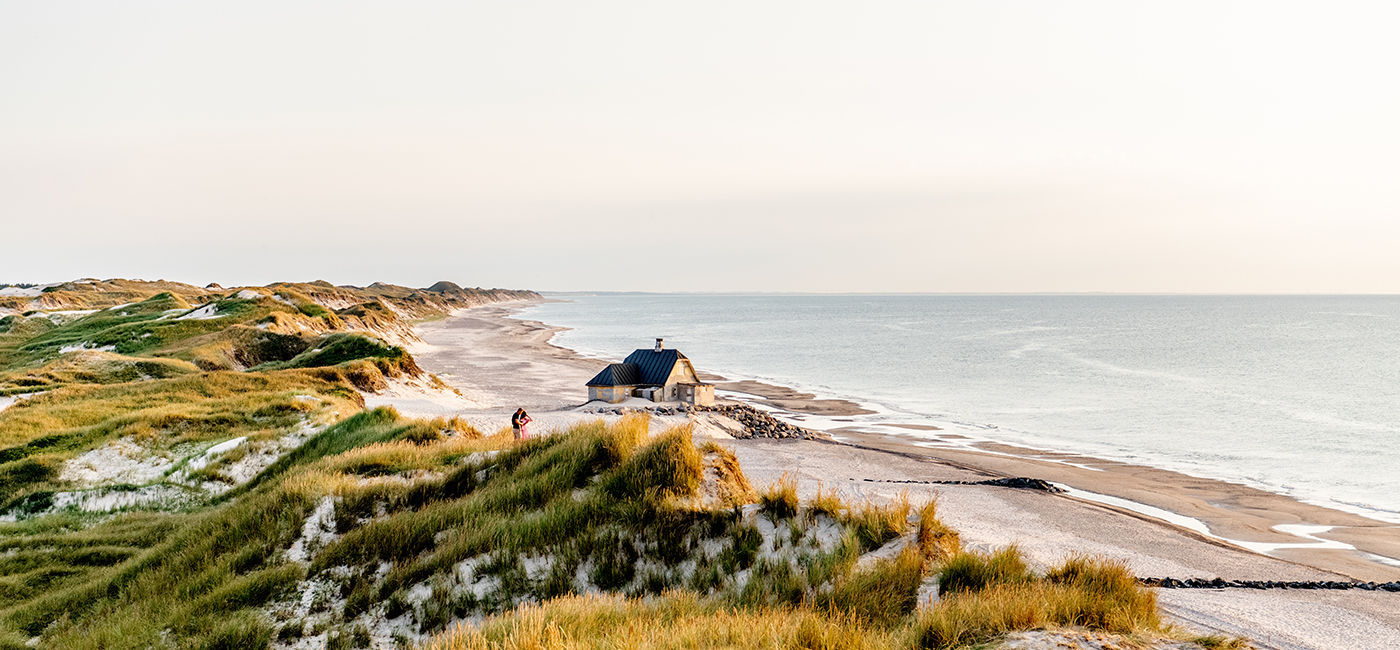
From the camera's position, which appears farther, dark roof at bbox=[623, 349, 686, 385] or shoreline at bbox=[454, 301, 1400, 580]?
dark roof at bbox=[623, 349, 686, 385]

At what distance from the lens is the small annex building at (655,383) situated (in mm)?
37375

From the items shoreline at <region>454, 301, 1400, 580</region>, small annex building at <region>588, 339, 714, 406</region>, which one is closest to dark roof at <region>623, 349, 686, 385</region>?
small annex building at <region>588, 339, 714, 406</region>

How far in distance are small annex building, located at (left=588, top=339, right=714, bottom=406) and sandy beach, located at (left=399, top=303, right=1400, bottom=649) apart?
2333 mm

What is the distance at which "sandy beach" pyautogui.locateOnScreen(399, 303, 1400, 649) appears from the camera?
47.0 ft

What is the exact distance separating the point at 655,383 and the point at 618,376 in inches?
77.0

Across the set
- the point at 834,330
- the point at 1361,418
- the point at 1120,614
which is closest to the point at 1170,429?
the point at 1361,418

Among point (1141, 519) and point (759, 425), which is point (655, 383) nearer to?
point (759, 425)

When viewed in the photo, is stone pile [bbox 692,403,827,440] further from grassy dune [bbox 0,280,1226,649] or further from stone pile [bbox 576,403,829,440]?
grassy dune [bbox 0,280,1226,649]

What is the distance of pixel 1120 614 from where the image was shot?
6.09 metres

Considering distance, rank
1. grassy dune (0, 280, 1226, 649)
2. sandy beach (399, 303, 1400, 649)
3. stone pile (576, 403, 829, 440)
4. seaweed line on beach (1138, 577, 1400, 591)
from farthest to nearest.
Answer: stone pile (576, 403, 829, 440)
seaweed line on beach (1138, 577, 1400, 591)
sandy beach (399, 303, 1400, 649)
grassy dune (0, 280, 1226, 649)

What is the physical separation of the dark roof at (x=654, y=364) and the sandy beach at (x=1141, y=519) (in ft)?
14.7

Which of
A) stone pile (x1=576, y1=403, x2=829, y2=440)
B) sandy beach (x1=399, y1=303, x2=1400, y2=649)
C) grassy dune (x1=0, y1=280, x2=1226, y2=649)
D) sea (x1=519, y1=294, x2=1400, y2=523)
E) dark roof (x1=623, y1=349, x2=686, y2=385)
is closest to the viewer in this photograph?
grassy dune (x1=0, y1=280, x2=1226, y2=649)

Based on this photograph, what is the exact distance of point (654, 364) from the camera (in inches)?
1519

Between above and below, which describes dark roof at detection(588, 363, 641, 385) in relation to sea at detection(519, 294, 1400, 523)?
above
